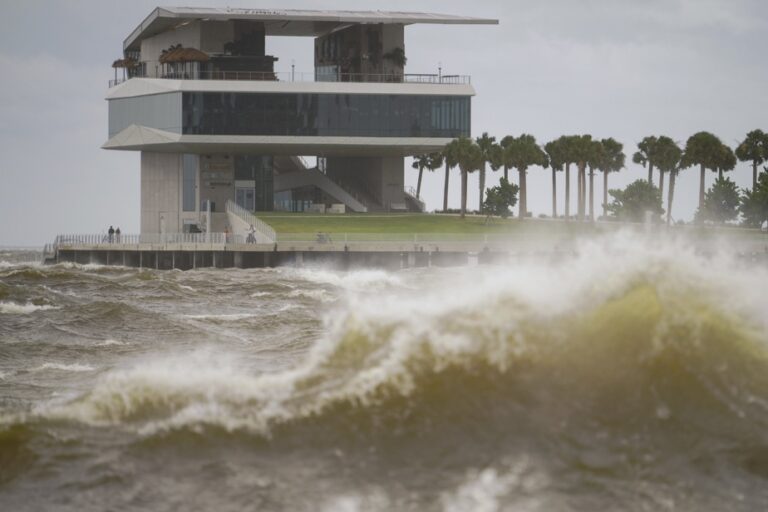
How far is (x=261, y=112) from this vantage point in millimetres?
94062

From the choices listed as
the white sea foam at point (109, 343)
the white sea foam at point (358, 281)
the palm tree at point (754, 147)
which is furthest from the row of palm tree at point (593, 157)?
the white sea foam at point (109, 343)

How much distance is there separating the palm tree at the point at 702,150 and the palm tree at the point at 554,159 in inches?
437

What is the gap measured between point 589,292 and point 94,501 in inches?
205

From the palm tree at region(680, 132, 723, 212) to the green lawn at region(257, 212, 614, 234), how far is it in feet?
44.8

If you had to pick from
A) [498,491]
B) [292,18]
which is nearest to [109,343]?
[498,491]

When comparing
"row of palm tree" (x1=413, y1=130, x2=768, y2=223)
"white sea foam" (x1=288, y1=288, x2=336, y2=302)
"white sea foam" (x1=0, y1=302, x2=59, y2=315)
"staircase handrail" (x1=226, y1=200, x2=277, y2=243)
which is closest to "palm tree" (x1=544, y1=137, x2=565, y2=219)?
"row of palm tree" (x1=413, y1=130, x2=768, y2=223)

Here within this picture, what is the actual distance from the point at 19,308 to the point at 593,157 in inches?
3172

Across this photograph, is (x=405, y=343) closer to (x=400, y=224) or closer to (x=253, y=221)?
(x=253, y=221)

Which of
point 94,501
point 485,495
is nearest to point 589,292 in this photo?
point 485,495

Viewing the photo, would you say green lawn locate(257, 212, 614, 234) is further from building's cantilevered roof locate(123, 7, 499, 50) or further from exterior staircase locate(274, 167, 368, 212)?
building's cantilevered roof locate(123, 7, 499, 50)

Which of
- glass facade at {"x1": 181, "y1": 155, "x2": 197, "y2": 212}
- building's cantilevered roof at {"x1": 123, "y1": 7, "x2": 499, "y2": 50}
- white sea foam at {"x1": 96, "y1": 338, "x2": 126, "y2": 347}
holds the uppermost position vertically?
building's cantilevered roof at {"x1": 123, "y1": 7, "x2": 499, "y2": 50}

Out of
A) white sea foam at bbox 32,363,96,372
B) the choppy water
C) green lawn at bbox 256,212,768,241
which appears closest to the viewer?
the choppy water

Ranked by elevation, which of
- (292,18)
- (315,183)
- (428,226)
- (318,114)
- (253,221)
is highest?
(292,18)

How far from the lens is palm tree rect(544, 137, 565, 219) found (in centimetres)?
11431
